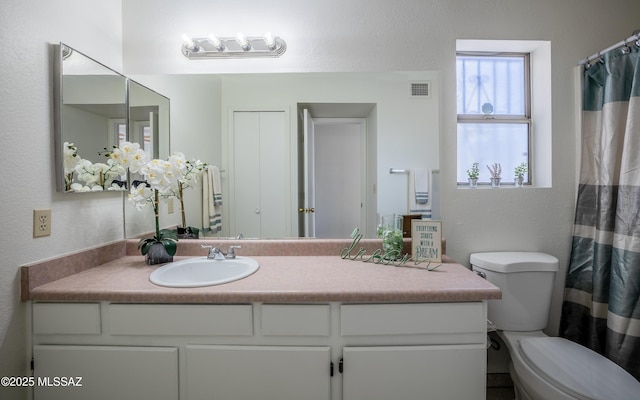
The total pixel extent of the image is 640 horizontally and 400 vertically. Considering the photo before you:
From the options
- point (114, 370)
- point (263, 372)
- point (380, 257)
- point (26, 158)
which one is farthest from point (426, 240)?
point (26, 158)

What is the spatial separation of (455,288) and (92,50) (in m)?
2.00

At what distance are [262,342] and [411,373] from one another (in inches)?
22.6

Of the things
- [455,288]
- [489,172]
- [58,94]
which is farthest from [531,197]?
[58,94]

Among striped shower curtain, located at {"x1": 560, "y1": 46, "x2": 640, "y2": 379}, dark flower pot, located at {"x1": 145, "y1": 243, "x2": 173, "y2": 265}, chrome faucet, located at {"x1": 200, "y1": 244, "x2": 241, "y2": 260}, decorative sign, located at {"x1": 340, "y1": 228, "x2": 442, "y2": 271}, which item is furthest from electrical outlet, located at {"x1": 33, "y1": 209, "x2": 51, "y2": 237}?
striped shower curtain, located at {"x1": 560, "y1": 46, "x2": 640, "y2": 379}

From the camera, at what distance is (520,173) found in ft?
5.80

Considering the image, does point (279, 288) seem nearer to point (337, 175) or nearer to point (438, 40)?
point (337, 175)

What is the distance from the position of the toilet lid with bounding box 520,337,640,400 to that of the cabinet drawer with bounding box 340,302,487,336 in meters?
0.42

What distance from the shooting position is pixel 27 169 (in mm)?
1116

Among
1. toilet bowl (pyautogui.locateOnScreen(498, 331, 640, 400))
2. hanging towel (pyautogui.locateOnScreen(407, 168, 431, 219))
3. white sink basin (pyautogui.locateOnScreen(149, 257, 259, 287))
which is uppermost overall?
hanging towel (pyautogui.locateOnScreen(407, 168, 431, 219))

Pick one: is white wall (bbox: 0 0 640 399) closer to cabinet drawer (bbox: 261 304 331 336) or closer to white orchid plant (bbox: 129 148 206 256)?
white orchid plant (bbox: 129 148 206 256)

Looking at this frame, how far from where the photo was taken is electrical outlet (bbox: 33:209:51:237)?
3.72 ft

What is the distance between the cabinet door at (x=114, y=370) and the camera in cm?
109

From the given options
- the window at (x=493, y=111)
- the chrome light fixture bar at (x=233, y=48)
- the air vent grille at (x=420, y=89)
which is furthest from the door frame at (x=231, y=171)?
the window at (x=493, y=111)

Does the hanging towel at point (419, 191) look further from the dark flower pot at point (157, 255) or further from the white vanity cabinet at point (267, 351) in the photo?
the dark flower pot at point (157, 255)
